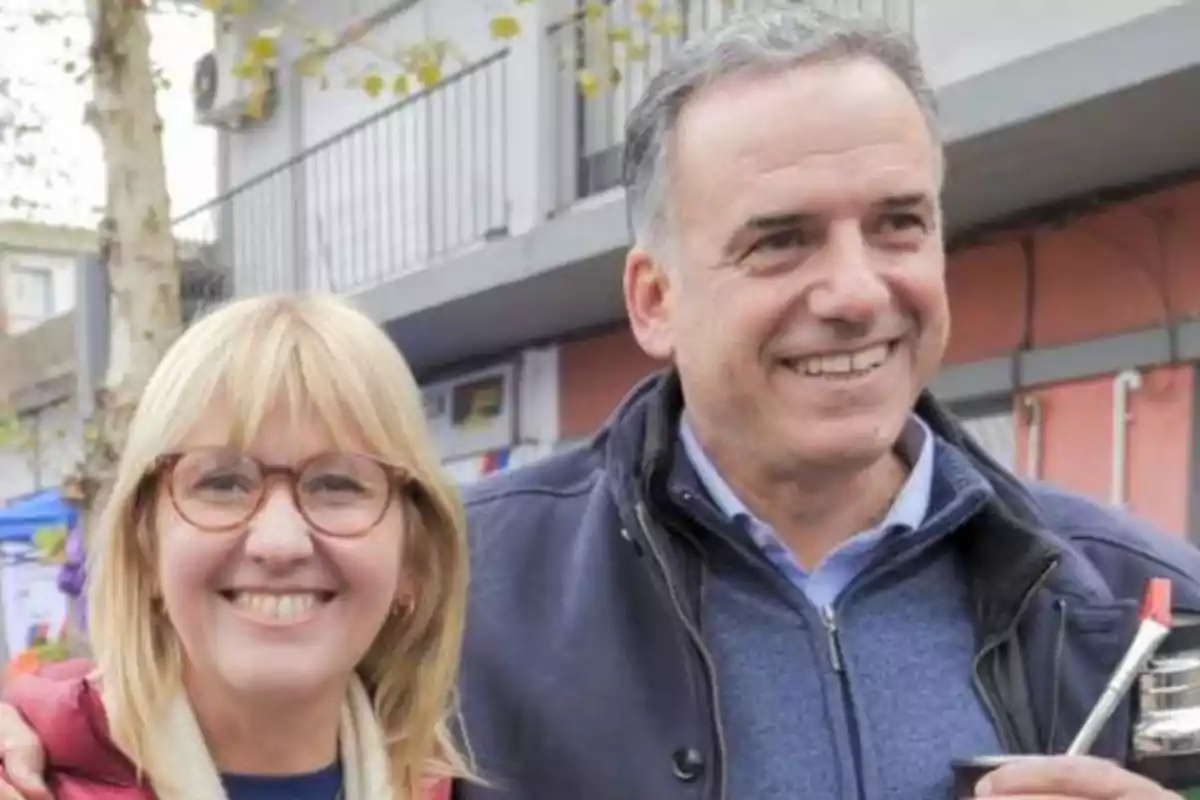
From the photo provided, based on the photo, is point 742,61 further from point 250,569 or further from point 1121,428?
point 1121,428

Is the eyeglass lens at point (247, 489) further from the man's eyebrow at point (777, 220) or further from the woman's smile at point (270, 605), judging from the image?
the man's eyebrow at point (777, 220)

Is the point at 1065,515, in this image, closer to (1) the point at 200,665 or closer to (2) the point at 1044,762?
(2) the point at 1044,762

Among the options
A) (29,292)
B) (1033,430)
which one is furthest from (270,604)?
(29,292)

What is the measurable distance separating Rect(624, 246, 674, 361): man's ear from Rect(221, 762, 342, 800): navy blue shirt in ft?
2.46

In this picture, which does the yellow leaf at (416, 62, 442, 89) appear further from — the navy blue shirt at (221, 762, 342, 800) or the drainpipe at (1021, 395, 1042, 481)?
the navy blue shirt at (221, 762, 342, 800)

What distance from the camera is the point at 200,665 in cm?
230

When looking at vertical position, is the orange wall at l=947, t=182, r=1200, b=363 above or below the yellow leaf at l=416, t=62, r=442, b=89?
below

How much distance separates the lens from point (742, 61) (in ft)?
8.33

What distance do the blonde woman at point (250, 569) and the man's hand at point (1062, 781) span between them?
765 mm

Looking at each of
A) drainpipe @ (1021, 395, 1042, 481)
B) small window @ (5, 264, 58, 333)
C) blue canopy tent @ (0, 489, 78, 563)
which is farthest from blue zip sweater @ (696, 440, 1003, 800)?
small window @ (5, 264, 58, 333)

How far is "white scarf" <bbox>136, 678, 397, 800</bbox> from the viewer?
222cm

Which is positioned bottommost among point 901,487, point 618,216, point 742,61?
point 901,487

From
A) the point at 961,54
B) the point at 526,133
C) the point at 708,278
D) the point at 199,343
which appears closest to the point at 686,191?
the point at 708,278

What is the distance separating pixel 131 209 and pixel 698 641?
155 inches
